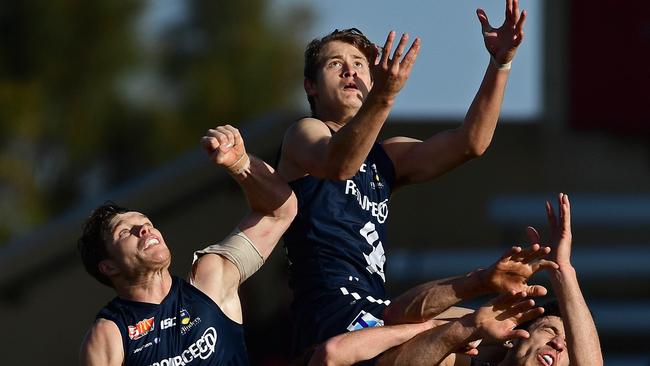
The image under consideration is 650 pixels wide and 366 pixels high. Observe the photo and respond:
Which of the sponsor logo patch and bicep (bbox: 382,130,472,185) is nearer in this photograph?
the sponsor logo patch

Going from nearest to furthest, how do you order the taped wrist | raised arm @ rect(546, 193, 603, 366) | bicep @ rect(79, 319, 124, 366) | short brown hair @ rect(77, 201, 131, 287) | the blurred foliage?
raised arm @ rect(546, 193, 603, 366) < bicep @ rect(79, 319, 124, 366) < the taped wrist < short brown hair @ rect(77, 201, 131, 287) < the blurred foliage

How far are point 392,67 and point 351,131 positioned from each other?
0.87 ft

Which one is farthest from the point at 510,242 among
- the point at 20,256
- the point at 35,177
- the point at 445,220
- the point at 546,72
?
the point at 35,177

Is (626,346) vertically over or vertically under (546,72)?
under

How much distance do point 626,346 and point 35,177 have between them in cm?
1338

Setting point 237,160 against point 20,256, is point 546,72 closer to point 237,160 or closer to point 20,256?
point 20,256

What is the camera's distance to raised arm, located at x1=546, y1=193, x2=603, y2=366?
16.0ft

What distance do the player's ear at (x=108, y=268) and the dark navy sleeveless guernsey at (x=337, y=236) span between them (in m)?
0.64

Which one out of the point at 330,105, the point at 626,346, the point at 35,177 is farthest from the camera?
the point at 35,177

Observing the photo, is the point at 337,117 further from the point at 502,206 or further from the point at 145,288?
the point at 502,206

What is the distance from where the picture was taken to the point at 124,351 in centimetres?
506

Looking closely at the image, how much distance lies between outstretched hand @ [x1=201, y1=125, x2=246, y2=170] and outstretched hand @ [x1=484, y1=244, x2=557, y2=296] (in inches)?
38.8

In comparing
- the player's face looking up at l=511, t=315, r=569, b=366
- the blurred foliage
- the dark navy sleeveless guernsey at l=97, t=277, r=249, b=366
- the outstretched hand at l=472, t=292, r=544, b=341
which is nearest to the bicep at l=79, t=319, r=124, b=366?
the dark navy sleeveless guernsey at l=97, t=277, r=249, b=366

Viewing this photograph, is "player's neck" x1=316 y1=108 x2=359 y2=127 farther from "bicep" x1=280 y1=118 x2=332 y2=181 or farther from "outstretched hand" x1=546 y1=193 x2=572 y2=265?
"outstretched hand" x1=546 y1=193 x2=572 y2=265
